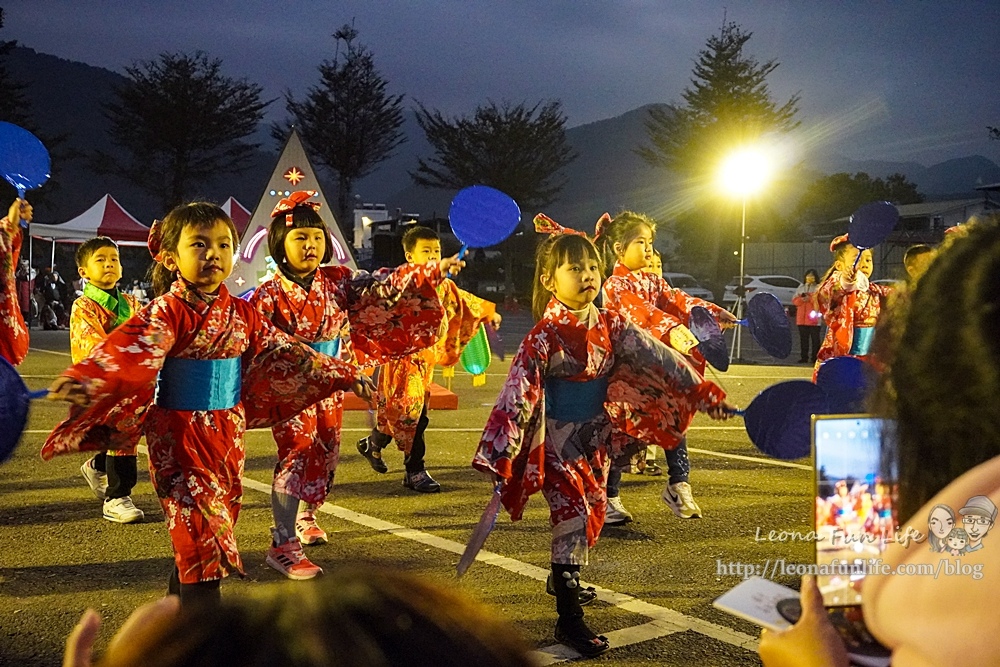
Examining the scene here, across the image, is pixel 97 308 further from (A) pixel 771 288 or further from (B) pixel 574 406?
(A) pixel 771 288

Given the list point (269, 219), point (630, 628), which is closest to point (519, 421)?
point (630, 628)

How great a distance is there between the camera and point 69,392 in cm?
363

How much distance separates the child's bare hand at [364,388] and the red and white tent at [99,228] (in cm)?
1917

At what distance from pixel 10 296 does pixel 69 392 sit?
2732 millimetres

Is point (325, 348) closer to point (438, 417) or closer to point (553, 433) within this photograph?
point (553, 433)

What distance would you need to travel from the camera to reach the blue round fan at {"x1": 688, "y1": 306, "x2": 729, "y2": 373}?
20.3ft

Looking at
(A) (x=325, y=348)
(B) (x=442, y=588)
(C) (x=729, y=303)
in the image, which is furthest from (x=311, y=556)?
(C) (x=729, y=303)

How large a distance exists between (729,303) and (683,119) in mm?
14248

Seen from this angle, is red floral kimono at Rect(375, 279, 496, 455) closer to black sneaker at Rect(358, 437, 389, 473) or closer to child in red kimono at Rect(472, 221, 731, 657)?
black sneaker at Rect(358, 437, 389, 473)

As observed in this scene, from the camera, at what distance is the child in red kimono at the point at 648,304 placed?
6219 mm

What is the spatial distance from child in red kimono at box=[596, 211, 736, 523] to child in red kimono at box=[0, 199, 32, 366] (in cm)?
368

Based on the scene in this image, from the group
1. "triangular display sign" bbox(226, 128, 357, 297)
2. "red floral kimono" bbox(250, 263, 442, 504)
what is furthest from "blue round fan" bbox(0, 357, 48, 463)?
"triangular display sign" bbox(226, 128, 357, 297)

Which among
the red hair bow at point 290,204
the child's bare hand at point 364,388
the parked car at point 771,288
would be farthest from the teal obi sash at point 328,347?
the parked car at point 771,288

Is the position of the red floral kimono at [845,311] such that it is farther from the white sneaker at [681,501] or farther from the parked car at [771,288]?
the parked car at [771,288]
